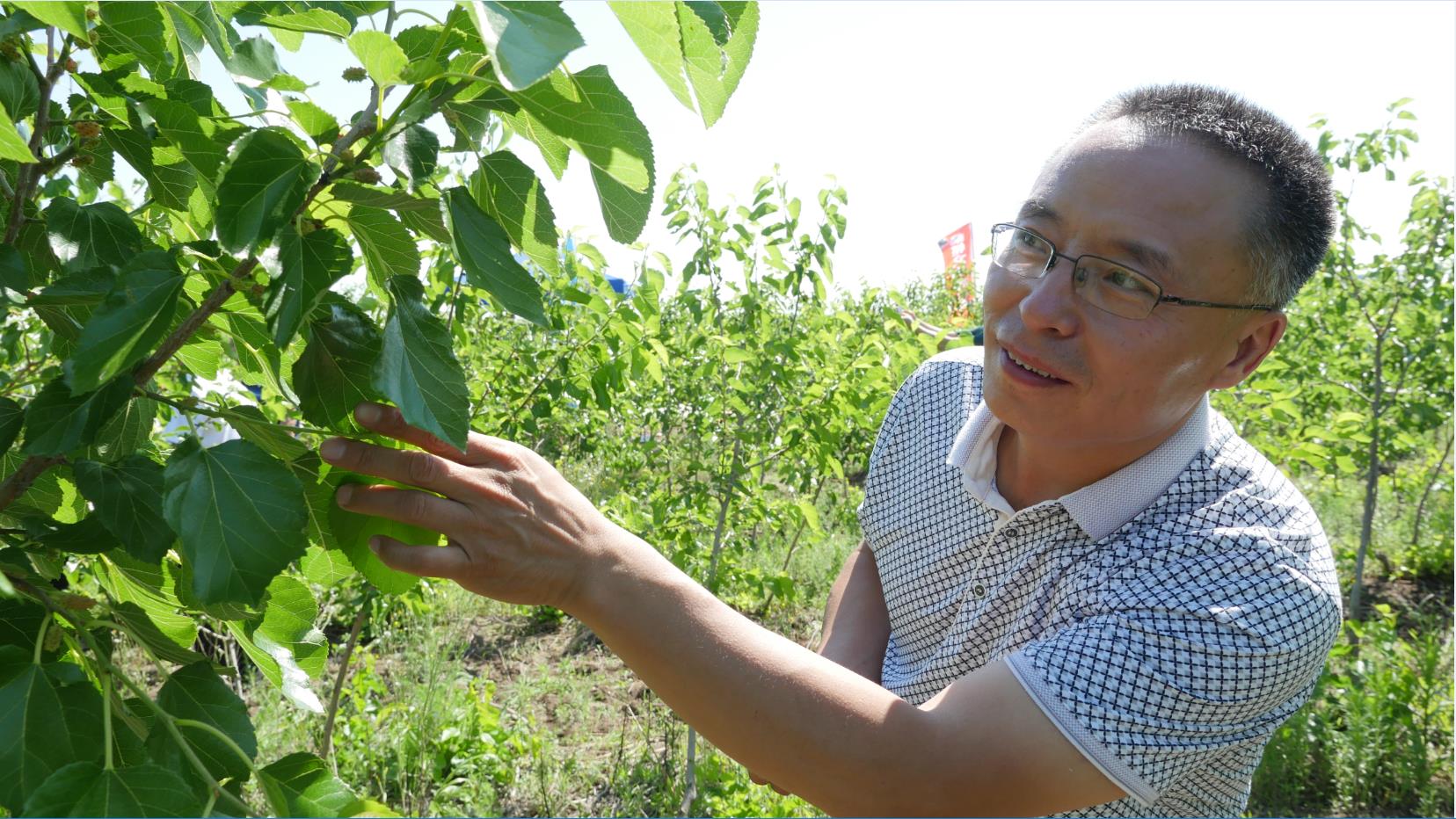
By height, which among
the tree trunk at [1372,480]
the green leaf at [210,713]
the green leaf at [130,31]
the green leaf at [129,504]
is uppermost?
the tree trunk at [1372,480]

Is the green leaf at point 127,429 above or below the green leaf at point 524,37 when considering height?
below

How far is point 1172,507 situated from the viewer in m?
1.54

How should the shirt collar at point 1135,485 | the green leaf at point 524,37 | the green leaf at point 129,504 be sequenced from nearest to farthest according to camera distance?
the green leaf at point 524,37, the green leaf at point 129,504, the shirt collar at point 1135,485

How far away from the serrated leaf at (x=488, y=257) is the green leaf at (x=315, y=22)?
16 cm

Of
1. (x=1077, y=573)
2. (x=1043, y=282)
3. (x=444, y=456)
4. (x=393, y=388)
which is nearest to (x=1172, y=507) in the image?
(x=1077, y=573)

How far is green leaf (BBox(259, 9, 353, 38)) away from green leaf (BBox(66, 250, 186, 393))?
0.22 m

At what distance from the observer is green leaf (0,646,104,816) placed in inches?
31.9

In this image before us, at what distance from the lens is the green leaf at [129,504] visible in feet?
2.93

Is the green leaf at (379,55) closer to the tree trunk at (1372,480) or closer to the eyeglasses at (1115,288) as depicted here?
the eyeglasses at (1115,288)

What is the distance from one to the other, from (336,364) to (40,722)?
1.21ft

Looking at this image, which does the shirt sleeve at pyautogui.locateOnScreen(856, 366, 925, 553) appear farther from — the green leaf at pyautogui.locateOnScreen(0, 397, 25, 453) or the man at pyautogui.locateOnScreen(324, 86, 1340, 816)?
the green leaf at pyautogui.locateOnScreen(0, 397, 25, 453)

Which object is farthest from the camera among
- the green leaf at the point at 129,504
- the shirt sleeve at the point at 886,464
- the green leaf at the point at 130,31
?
the shirt sleeve at the point at 886,464

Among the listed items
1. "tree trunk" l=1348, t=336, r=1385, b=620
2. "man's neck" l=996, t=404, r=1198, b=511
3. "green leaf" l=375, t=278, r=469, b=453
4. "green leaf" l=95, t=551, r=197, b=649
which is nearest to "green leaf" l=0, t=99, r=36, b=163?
"green leaf" l=375, t=278, r=469, b=453

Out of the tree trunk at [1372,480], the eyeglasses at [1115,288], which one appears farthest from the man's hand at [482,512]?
the tree trunk at [1372,480]
